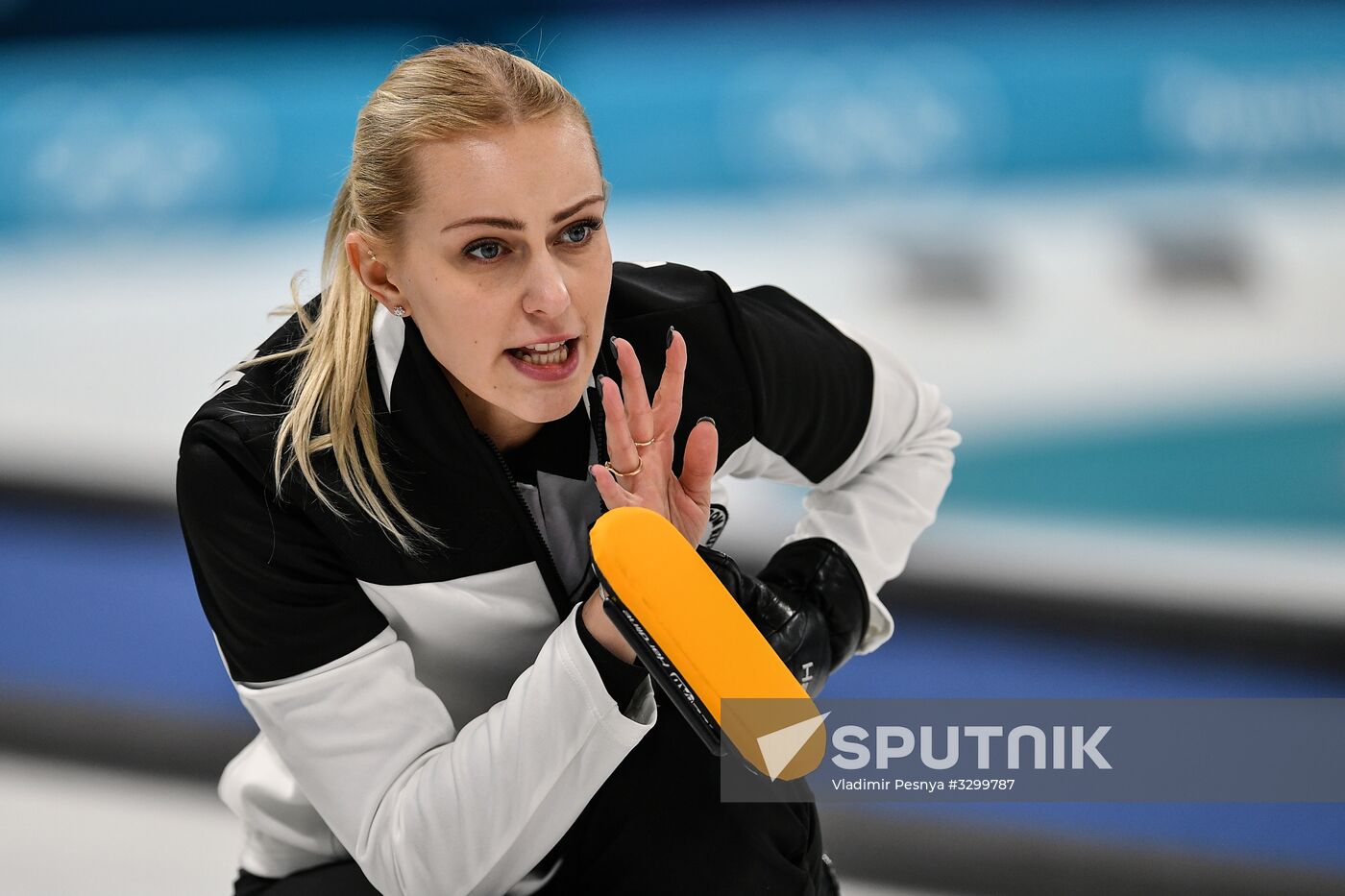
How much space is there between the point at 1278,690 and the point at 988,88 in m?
1.43

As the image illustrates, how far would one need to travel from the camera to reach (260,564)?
1.23 meters

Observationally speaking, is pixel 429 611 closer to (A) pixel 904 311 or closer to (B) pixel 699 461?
(B) pixel 699 461

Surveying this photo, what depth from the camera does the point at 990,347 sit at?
2570mm

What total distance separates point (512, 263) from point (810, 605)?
46cm

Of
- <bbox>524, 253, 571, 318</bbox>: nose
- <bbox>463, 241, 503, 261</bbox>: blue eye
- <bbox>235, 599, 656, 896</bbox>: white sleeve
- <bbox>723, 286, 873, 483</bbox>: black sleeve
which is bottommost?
<bbox>235, 599, 656, 896</bbox>: white sleeve

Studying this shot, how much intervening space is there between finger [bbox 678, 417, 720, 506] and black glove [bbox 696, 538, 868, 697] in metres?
0.10

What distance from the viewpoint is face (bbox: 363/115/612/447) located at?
46.6 inches

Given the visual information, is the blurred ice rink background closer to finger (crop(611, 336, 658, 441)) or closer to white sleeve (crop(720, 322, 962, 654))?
white sleeve (crop(720, 322, 962, 654))

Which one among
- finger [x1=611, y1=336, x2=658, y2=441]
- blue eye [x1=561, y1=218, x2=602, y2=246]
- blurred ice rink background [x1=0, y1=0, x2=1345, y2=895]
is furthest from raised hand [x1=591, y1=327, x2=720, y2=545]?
blurred ice rink background [x1=0, y1=0, x2=1345, y2=895]

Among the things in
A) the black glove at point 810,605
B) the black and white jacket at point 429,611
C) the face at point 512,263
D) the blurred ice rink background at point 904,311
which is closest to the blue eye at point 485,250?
the face at point 512,263

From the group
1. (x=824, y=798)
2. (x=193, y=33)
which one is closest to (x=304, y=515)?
(x=824, y=798)

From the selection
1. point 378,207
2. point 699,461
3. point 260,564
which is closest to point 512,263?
point 378,207

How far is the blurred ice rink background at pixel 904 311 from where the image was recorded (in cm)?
207

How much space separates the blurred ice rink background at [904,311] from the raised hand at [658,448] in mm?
816
